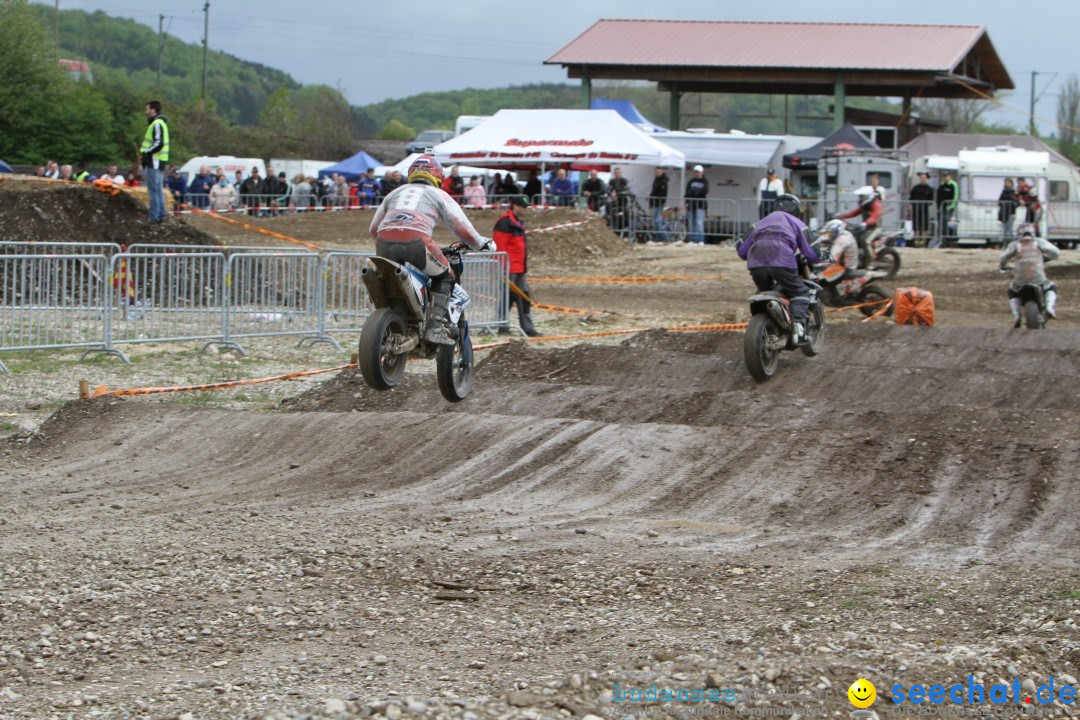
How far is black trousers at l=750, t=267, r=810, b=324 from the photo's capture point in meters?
12.6

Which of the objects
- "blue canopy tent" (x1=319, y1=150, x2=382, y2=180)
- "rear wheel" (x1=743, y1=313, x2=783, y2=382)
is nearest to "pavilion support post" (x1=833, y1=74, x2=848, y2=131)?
Result: "blue canopy tent" (x1=319, y1=150, x2=382, y2=180)

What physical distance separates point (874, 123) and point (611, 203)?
24.9m

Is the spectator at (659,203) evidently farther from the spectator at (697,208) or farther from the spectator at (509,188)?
the spectator at (509,188)

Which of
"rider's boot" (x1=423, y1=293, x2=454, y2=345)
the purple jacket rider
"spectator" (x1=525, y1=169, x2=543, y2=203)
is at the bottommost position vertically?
"rider's boot" (x1=423, y1=293, x2=454, y2=345)

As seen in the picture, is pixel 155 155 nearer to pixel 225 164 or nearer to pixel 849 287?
pixel 849 287

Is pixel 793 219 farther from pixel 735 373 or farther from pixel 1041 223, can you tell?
pixel 1041 223

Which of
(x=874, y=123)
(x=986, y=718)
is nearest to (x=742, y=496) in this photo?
(x=986, y=718)

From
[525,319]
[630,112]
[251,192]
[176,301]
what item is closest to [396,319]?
[176,301]

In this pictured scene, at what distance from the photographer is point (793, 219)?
12.7 m

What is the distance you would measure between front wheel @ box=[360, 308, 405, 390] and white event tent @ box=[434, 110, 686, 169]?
2138cm

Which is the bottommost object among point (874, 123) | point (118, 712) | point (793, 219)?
point (118, 712)

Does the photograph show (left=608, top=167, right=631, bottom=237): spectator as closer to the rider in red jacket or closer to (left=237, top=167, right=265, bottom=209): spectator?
(left=237, top=167, right=265, bottom=209): spectator

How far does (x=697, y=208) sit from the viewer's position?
2995 cm

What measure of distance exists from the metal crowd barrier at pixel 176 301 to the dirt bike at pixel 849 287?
4.48 metres
